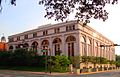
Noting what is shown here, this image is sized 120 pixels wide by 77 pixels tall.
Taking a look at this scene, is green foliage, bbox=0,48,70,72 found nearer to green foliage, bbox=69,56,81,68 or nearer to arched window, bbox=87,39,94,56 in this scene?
green foliage, bbox=69,56,81,68

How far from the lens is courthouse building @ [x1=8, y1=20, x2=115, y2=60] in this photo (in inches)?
3875

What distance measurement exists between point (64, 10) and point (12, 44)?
11827cm

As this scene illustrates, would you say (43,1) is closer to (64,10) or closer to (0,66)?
(64,10)

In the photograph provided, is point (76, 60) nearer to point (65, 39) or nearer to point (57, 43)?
point (65, 39)

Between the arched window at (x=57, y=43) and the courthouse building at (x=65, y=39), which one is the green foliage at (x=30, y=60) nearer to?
the courthouse building at (x=65, y=39)

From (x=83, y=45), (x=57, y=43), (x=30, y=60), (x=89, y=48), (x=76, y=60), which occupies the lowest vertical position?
(x=76, y=60)

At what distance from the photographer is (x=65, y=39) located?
102 m

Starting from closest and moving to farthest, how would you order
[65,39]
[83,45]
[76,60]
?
[76,60]
[65,39]
[83,45]

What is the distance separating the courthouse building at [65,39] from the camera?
9844 cm

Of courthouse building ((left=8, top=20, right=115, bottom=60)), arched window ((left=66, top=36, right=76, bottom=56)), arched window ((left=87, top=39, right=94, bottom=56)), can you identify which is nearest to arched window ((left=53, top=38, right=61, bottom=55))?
courthouse building ((left=8, top=20, right=115, bottom=60))

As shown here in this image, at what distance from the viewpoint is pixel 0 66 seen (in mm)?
88875

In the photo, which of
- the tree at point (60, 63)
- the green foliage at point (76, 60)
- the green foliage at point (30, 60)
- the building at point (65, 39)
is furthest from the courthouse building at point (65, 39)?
the tree at point (60, 63)

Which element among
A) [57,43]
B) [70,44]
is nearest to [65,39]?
[70,44]

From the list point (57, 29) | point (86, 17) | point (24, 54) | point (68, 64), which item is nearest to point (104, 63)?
point (57, 29)
